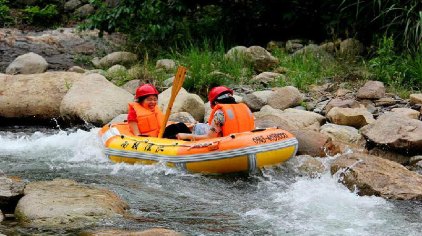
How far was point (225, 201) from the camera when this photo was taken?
561cm

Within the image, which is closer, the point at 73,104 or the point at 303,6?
the point at 73,104

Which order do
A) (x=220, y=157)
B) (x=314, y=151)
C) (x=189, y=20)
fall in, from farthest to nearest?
(x=189, y=20) < (x=314, y=151) < (x=220, y=157)

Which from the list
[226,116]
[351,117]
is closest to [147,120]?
[226,116]

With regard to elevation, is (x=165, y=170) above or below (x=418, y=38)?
below

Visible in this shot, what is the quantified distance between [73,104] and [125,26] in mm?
3294

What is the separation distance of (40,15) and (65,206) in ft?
35.3

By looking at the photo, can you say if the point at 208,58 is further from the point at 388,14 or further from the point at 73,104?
the point at 388,14

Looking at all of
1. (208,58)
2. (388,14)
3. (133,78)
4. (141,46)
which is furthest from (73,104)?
(388,14)

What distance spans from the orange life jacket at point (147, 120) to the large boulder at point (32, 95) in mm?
2560

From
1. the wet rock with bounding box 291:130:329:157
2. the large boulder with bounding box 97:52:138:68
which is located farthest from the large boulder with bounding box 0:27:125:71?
the wet rock with bounding box 291:130:329:157

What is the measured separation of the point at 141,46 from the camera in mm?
12203

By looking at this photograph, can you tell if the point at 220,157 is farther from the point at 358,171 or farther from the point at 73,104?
the point at 73,104

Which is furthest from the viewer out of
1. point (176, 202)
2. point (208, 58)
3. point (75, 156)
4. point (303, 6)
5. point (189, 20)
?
point (189, 20)

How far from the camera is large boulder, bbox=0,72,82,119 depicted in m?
9.73
